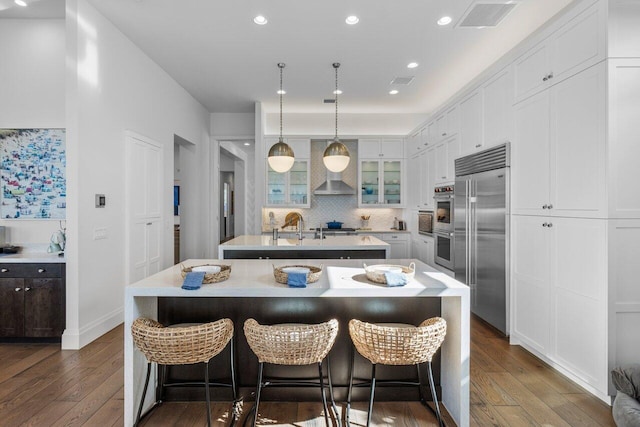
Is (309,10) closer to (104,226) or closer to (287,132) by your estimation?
(104,226)

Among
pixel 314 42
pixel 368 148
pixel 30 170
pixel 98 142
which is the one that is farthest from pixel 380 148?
pixel 30 170

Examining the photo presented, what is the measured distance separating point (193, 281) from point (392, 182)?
213 inches

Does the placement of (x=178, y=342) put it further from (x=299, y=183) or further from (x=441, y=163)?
(x=299, y=183)

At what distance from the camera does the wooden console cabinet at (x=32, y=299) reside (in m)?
3.35

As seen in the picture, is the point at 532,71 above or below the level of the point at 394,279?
A: above

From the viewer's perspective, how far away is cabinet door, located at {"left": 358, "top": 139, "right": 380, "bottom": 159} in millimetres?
6840

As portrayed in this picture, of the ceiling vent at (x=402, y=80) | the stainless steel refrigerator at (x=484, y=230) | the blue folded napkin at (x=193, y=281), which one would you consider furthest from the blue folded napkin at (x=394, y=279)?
the ceiling vent at (x=402, y=80)

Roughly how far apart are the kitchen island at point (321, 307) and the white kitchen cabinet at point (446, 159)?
2558 millimetres

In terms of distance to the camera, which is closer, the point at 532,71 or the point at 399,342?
the point at 399,342

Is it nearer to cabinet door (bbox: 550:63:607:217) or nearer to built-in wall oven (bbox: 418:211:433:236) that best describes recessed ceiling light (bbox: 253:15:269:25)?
cabinet door (bbox: 550:63:607:217)

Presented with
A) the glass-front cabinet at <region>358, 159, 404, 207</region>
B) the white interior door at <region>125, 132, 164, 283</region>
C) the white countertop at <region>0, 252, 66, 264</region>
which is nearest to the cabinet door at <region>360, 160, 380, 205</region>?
the glass-front cabinet at <region>358, 159, 404, 207</region>

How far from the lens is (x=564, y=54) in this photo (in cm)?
271

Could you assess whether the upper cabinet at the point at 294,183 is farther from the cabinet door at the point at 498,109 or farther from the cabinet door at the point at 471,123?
the cabinet door at the point at 498,109

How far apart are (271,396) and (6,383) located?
198 centimetres
